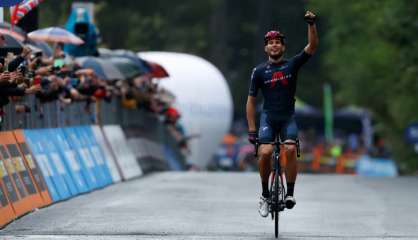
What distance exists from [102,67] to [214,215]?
375 inches

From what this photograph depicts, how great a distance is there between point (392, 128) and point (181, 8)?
22.9 m

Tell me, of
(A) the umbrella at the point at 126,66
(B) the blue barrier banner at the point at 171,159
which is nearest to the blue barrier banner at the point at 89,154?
(A) the umbrella at the point at 126,66

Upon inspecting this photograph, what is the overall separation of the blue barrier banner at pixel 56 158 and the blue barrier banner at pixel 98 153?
10.0ft

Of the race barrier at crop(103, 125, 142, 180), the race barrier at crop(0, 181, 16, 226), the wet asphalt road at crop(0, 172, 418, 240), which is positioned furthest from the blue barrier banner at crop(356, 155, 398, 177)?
the race barrier at crop(0, 181, 16, 226)

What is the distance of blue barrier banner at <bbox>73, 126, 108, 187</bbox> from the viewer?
Result: 24.9 m

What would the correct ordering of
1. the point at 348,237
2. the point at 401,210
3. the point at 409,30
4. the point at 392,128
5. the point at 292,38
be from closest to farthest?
1. the point at 348,237
2. the point at 401,210
3. the point at 409,30
4. the point at 392,128
5. the point at 292,38

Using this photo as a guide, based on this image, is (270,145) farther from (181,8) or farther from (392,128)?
(181,8)

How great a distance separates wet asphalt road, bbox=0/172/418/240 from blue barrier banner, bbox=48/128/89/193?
323 millimetres

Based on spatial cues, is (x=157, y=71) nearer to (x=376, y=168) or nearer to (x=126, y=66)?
(x=126, y=66)

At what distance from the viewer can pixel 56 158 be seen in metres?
22.1

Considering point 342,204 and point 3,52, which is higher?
point 3,52

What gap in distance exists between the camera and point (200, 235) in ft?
51.0

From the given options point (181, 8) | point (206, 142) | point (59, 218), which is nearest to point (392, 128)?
point (206, 142)

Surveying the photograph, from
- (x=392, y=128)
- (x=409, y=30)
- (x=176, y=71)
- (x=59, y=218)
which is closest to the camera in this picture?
(x=59, y=218)
